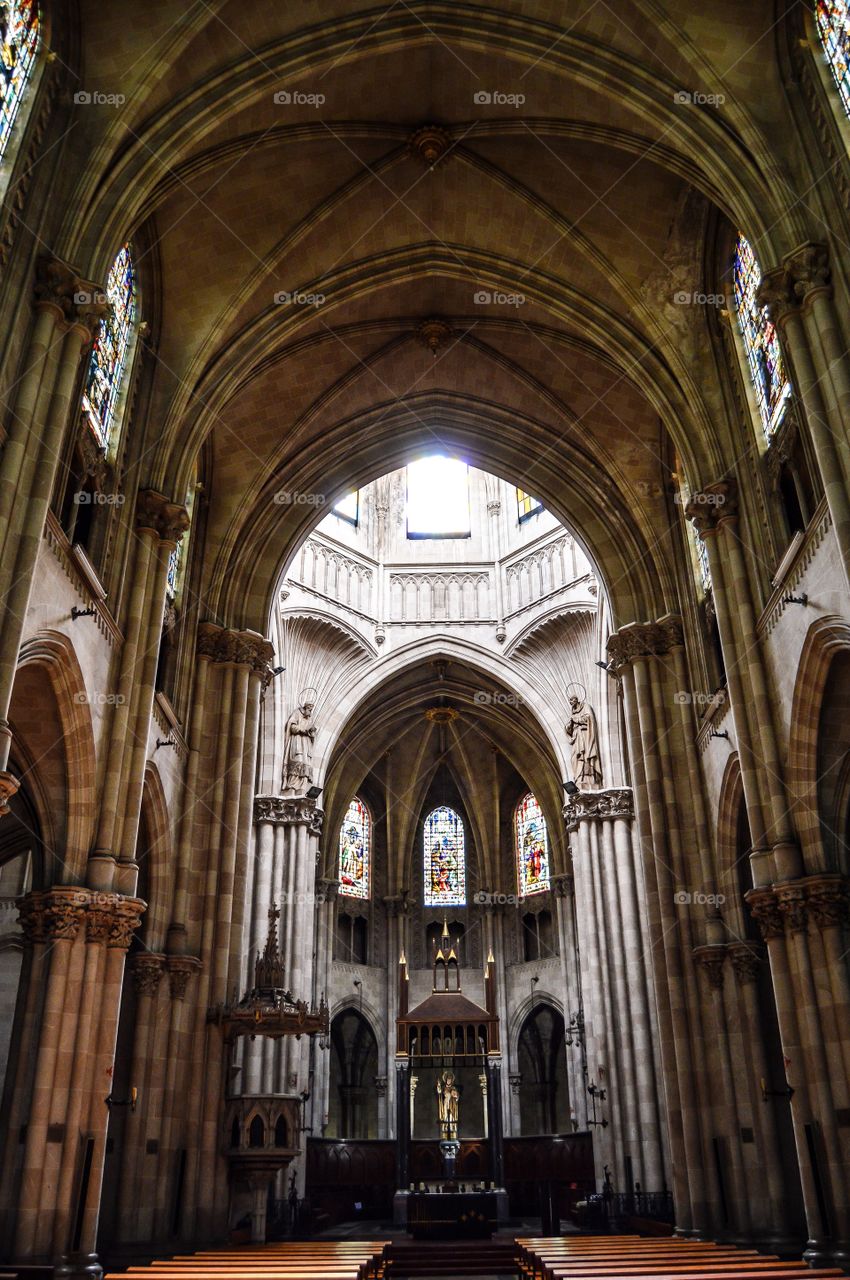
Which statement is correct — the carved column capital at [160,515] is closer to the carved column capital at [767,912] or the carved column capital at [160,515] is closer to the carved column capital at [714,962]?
the carved column capital at [767,912]

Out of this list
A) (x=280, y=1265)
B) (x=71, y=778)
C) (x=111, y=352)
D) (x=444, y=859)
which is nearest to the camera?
(x=280, y=1265)

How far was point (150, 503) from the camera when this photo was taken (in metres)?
17.5

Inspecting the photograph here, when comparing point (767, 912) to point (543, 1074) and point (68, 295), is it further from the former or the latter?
point (543, 1074)

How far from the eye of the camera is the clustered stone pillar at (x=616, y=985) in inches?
958

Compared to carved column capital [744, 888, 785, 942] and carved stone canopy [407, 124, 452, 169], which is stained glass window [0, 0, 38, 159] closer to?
carved stone canopy [407, 124, 452, 169]

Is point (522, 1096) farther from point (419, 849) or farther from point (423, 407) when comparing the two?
point (423, 407)

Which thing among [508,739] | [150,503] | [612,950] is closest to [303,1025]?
[150,503]

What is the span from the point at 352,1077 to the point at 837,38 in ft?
111

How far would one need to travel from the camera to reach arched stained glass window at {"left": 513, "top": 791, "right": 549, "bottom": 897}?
39.8 m

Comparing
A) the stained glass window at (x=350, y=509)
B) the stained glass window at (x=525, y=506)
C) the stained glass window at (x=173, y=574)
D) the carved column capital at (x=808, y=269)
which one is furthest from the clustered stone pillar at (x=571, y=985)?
the carved column capital at (x=808, y=269)

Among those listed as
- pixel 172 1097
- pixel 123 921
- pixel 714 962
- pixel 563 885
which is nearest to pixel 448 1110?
pixel 563 885

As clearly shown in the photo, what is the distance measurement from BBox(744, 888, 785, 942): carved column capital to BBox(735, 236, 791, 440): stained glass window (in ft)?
22.0

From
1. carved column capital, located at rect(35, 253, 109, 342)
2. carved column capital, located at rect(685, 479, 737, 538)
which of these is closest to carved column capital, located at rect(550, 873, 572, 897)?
carved column capital, located at rect(685, 479, 737, 538)

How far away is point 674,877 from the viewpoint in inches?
765
